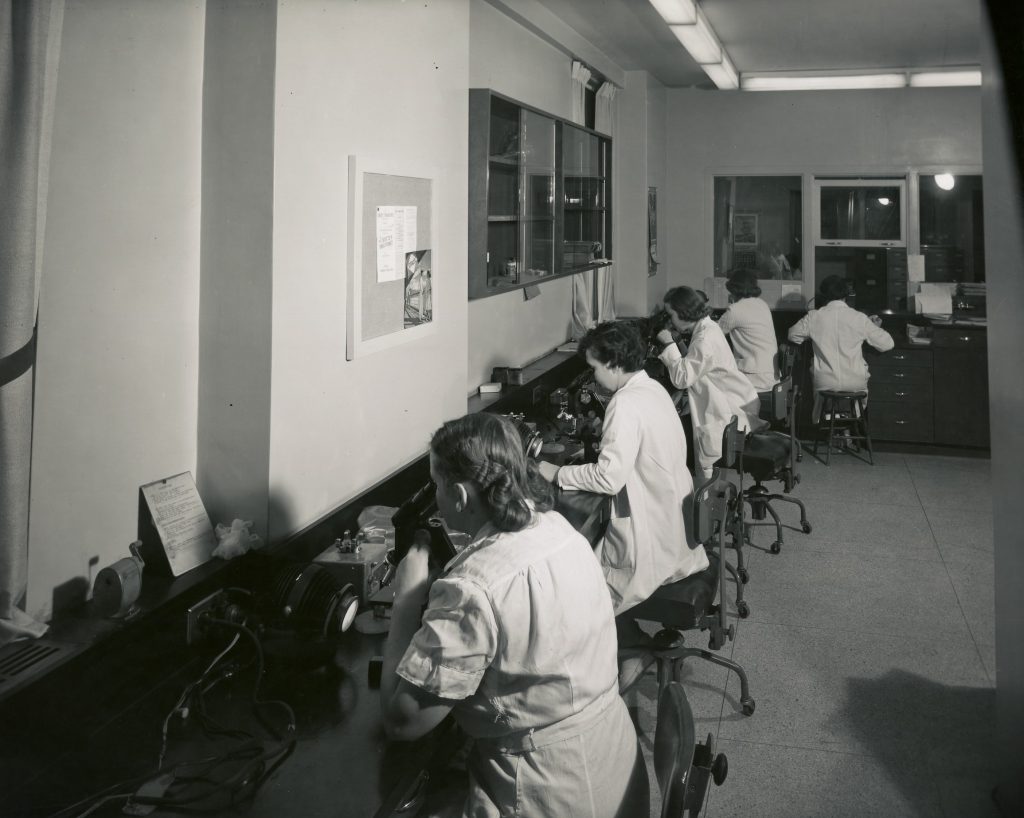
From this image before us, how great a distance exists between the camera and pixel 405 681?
5.90ft

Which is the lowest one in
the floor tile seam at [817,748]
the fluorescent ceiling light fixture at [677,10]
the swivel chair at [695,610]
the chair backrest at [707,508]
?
the floor tile seam at [817,748]

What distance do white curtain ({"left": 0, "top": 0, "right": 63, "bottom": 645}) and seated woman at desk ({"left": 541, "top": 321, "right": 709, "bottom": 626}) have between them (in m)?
2.02

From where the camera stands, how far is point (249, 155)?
247 centimetres

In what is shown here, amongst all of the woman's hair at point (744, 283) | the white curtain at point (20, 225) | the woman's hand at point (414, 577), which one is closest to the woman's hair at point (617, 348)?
the woman's hand at point (414, 577)

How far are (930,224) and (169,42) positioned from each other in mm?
8252

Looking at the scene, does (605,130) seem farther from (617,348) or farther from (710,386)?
(617,348)

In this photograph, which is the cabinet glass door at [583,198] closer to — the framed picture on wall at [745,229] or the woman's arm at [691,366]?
the woman's arm at [691,366]

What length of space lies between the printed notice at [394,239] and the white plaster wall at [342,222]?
18 cm

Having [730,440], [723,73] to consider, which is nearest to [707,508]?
[730,440]

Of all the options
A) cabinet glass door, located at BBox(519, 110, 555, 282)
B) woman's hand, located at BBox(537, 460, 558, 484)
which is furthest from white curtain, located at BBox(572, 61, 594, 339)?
woman's hand, located at BBox(537, 460, 558, 484)

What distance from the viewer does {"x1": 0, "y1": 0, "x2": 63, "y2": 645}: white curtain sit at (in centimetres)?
171

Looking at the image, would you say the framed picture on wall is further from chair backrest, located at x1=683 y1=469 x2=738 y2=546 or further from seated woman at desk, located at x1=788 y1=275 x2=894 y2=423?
chair backrest, located at x1=683 y1=469 x2=738 y2=546

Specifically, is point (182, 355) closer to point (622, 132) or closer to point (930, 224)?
point (622, 132)

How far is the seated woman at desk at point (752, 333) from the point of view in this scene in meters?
6.83
